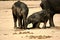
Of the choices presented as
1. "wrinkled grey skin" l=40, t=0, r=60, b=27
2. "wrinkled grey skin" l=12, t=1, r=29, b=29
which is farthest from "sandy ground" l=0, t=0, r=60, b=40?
"wrinkled grey skin" l=40, t=0, r=60, b=27

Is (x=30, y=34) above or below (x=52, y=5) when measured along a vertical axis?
below

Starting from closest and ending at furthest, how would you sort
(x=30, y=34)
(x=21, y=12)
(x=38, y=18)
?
(x=30, y=34)
(x=21, y=12)
(x=38, y=18)

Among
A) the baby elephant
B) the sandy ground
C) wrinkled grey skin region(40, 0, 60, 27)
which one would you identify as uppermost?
wrinkled grey skin region(40, 0, 60, 27)

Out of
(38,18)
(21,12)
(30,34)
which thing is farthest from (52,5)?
(30,34)

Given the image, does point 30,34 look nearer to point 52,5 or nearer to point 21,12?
point 21,12

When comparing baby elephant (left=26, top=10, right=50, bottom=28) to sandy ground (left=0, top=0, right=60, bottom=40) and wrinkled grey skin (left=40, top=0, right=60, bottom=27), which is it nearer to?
wrinkled grey skin (left=40, top=0, right=60, bottom=27)

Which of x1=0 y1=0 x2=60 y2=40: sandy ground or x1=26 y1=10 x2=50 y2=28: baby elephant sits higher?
x1=26 y1=10 x2=50 y2=28: baby elephant

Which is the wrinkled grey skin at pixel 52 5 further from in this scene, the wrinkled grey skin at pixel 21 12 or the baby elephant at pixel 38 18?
the wrinkled grey skin at pixel 21 12

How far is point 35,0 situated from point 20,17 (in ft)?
31.2

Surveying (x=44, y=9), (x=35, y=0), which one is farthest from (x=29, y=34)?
(x=35, y=0)

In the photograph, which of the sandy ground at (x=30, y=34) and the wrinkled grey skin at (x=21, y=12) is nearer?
the sandy ground at (x=30, y=34)

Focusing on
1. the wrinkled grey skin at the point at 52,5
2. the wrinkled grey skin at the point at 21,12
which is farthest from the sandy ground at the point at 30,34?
the wrinkled grey skin at the point at 52,5

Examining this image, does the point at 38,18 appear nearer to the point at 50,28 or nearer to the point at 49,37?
the point at 50,28

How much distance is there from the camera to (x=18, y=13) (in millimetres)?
7430
